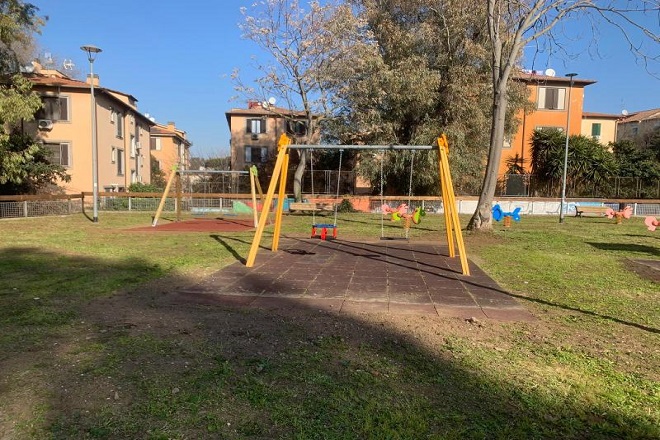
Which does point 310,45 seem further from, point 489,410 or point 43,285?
point 489,410

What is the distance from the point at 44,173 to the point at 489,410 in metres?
25.9

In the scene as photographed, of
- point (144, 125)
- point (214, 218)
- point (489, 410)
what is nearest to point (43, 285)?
point (489, 410)

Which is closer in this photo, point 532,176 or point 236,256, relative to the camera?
point 236,256

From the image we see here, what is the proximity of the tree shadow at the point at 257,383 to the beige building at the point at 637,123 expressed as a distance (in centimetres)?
5765

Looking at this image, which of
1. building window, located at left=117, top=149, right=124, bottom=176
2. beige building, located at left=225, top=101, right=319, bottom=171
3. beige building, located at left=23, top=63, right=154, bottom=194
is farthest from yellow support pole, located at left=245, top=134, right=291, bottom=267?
beige building, located at left=225, top=101, right=319, bottom=171

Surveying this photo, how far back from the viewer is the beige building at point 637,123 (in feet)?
173

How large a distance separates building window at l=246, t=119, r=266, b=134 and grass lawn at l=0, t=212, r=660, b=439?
122 feet

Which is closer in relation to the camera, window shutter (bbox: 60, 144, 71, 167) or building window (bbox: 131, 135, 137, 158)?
window shutter (bbox: 60, 144, 71, 167)

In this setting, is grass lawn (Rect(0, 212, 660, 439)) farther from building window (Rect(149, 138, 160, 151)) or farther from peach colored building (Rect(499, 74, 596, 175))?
building window (Rect(149, 138, 160, 151))

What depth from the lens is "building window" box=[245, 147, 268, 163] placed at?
140 feet

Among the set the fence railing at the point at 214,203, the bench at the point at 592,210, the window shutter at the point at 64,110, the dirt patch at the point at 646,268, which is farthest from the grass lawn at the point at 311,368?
the window shutter at the point at 64,110

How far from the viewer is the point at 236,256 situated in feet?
30.8

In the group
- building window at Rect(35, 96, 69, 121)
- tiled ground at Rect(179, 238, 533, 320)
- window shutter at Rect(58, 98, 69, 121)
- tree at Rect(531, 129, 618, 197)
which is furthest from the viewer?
tree at Rect(531, 129, 618, 197)

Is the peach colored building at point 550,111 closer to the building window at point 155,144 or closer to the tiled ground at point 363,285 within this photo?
the tiled ground at point 363,285
